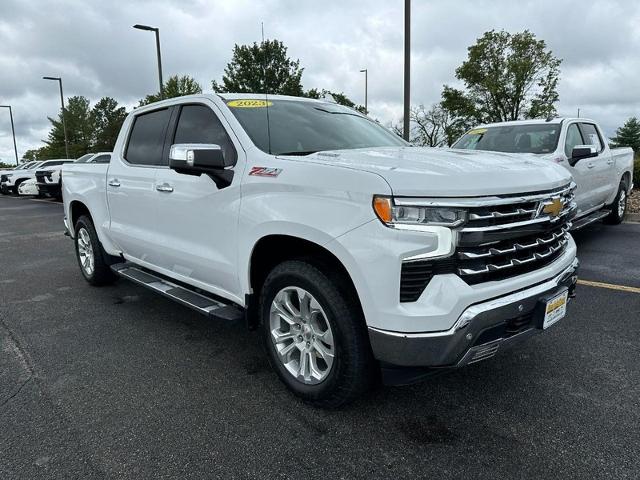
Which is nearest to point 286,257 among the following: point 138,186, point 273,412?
point 273,412


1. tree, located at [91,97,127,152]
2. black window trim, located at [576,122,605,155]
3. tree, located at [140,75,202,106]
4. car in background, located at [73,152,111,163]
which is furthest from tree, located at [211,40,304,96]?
tree, located at [91,97,127,152]

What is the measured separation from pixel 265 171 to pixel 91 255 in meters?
3.33

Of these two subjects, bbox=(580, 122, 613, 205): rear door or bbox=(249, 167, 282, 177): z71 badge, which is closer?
bbox=(249, 167, 282, 177): z71 badge

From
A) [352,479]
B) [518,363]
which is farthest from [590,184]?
[352,479]

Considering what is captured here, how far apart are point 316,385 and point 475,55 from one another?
29.7 m

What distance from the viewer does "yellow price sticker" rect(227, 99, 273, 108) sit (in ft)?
11.4

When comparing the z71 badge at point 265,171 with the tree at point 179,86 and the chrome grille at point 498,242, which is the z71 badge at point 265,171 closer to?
the chrome grille at point 498,242

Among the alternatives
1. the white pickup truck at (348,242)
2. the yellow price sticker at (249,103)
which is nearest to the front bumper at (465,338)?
the white pickup truck at (348,242)

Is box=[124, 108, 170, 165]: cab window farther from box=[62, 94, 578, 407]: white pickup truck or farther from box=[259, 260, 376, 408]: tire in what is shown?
box=[259, 260, 376, 408]: tire

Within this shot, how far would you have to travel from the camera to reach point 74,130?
64438 mm

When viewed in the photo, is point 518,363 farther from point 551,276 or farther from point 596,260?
point 596,260

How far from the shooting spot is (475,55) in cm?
2858

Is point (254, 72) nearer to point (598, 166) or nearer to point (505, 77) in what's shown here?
point (505, 77)

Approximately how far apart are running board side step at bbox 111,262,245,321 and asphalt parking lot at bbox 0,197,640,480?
0.40 m
